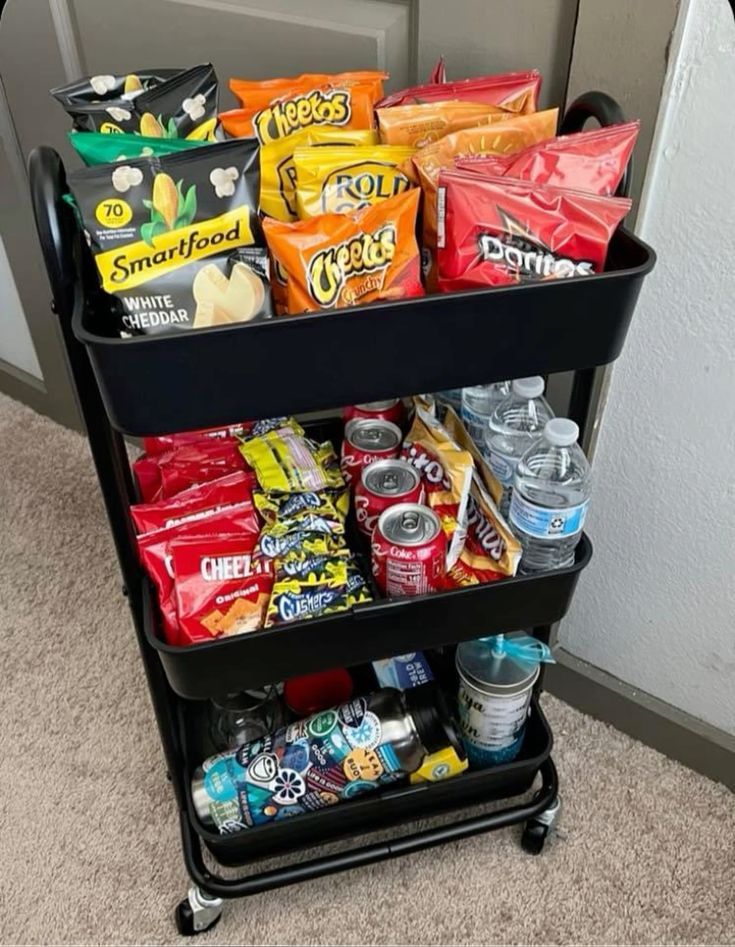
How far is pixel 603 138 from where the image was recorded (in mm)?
705

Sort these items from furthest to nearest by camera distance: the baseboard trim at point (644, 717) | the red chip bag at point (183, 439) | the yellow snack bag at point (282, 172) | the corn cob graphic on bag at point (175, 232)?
1. the baseboard trim at point (644, 717)
2. the red chip bag at point (183, 439)
3. the yellow snack bag at point (282, 172)
4. the corn cob graphic on bag at point (175, 232)

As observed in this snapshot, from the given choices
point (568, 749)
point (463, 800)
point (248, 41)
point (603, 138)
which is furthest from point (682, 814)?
point (248, 41)

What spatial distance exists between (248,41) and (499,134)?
484 millimetres

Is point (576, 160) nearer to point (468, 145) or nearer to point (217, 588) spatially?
point (468, 145)

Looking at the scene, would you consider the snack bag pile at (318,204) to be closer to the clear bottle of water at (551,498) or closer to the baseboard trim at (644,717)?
the clear bottle of water at (551,498)

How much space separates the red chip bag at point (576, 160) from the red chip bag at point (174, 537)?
41 centimetres

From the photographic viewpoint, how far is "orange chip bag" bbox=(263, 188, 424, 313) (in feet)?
2.23

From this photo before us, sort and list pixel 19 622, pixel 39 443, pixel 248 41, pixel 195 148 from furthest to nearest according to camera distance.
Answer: pixel 39 443 → pixel 19 622 → pixel 248 41 → pixel 195 148

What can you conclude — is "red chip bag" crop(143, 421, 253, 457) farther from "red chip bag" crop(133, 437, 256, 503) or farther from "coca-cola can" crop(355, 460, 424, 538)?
"coca-cola can" crop(355, 460, 424, 538)

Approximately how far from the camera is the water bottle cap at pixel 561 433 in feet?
2.71

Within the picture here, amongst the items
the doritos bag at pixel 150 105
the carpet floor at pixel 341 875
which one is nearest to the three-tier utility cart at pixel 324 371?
the doritos bag at pixel 150 105

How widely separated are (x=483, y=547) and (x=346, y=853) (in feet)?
1.55

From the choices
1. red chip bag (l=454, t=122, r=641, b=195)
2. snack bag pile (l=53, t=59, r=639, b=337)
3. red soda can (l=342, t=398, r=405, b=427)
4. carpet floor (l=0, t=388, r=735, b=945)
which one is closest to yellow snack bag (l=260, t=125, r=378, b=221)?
snack bag pile (l=53, t=59, r=639, b=337)

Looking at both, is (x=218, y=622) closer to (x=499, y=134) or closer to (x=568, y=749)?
(x=499, y=134)
